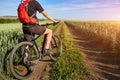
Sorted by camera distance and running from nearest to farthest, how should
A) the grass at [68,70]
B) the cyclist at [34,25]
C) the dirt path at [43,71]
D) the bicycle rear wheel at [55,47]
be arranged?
the grass at [68,70], the cyclist at [34,25], the dirt path at [43,71], the bicycle rear wheel at [55,47]

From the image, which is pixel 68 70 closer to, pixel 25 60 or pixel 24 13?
pixel 25 60

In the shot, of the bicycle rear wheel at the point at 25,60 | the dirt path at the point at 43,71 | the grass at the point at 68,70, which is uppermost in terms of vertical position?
the bicycle rear wheel at the point at 25,60

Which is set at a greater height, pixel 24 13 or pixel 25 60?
pixel 24 13

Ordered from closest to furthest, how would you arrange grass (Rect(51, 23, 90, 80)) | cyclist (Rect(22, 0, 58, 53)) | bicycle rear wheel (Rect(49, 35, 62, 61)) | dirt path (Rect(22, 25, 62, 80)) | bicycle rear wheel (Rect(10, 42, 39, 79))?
grass (Rect(51, 23, 90, 80)) < bicycle rear wheel (Rect(10, 42, 39, 79)) < cyclist (Rect(22, 0, 58, 53)) < dirt path (Rect(22, 25, 62, 80)) < bicycle rear wheel (Rect(49, 35, 62, 61))

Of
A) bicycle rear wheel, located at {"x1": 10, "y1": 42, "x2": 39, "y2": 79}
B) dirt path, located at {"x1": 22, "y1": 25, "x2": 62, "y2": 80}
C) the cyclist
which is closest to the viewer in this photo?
bicycle rear wheel, located at {"x1": 10, "y1": 42, "x2": 39, "y2": 79}

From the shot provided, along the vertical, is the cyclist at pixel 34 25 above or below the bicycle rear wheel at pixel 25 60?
above

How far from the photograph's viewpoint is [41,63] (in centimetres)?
1074

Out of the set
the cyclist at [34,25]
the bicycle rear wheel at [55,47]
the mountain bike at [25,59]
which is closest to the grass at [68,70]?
the bicycle rear wheel at [55,47]

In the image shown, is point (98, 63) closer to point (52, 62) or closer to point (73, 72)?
point (52, 62)

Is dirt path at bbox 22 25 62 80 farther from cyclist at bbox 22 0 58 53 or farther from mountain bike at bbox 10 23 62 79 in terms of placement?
cyclist at bbox 22 0 58 53

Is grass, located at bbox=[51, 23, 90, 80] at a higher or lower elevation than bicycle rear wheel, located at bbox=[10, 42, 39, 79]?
lower

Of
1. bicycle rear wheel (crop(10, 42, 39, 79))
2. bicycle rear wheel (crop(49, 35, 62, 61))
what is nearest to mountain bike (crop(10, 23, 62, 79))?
bicycle rear wheel (crop(10, 42, 39, 79))

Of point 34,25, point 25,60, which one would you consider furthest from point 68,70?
point 34,25

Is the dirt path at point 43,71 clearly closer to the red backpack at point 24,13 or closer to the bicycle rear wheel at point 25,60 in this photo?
the bicycle rear wheel at point 25,60
